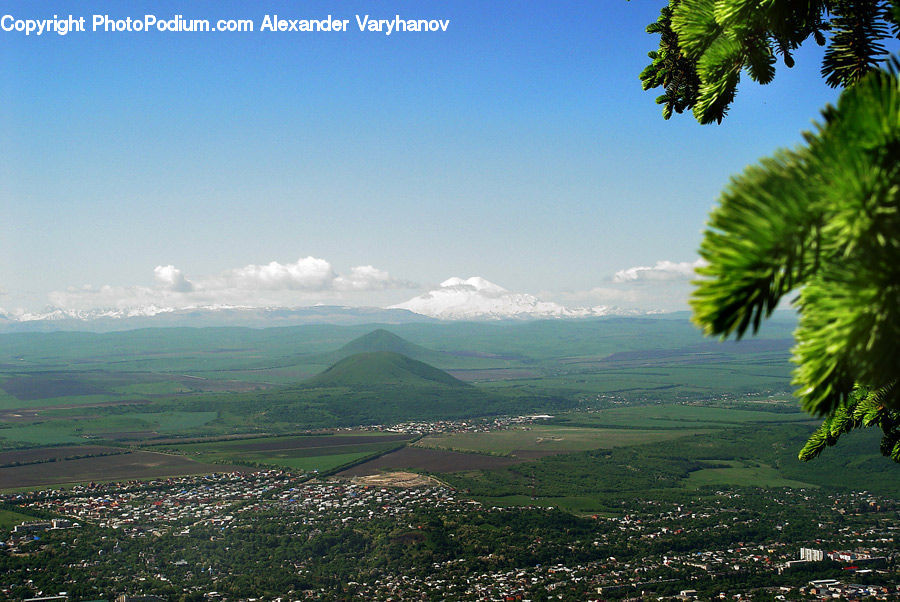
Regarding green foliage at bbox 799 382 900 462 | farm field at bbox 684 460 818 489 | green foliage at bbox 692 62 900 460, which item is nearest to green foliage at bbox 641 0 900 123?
green foliage at bbox 692 62 900 460

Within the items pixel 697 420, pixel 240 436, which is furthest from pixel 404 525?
pixel 697 420

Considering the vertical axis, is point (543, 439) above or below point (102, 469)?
below

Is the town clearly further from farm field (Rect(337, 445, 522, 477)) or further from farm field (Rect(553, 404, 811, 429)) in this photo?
farm field (Rect(553, 404, 811, 429))

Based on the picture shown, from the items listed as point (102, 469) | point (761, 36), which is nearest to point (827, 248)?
point (761, 36)

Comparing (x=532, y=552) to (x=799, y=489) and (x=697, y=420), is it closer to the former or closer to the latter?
(x=799, y=489)

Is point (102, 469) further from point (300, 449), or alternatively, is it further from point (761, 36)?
point (761, 36)

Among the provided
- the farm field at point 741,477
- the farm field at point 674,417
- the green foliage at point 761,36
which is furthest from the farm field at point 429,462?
the green foliage at point 761,36
